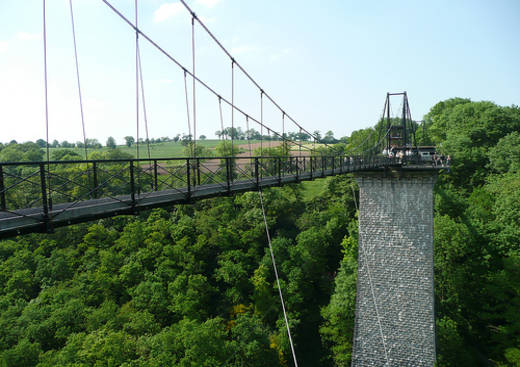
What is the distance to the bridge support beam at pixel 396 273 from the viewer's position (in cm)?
1298

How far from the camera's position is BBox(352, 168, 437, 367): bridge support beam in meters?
13.0

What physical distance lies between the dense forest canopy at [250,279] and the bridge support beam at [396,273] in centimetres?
202

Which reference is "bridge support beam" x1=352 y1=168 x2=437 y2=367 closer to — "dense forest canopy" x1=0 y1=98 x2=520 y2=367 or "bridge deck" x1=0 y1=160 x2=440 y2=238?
"dense forest canopy" x1=0 y1=98 x2=520 y2=367

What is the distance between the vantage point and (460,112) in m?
28.6

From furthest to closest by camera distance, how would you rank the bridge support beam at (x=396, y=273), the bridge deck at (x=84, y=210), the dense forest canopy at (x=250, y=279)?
the dense forest canopy at (x=250, y=279), the bridge support beam at (x=396, y=273), the bridge deck at (x=84, y=210)

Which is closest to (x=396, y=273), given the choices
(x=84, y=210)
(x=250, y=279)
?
(x=250, y=279)

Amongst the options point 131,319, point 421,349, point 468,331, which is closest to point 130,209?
point 421,349

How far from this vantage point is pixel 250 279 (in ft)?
69.6

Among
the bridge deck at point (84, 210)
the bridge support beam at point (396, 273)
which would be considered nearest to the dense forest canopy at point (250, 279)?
the bridge support beam at point (396, 273)

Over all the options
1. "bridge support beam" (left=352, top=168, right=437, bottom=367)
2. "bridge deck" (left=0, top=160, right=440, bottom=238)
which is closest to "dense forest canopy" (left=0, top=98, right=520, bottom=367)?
"bridge support beam" (left=352, top=168, right=437, bottom=367)

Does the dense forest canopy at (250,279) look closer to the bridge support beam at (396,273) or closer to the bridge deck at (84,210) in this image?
the bridge support beam at (396,273)

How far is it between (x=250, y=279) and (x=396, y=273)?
33.0ft

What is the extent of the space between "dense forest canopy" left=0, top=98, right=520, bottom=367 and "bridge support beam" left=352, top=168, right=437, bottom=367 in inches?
79.7

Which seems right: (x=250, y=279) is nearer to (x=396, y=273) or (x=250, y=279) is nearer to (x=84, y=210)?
(x=396, y=273)
